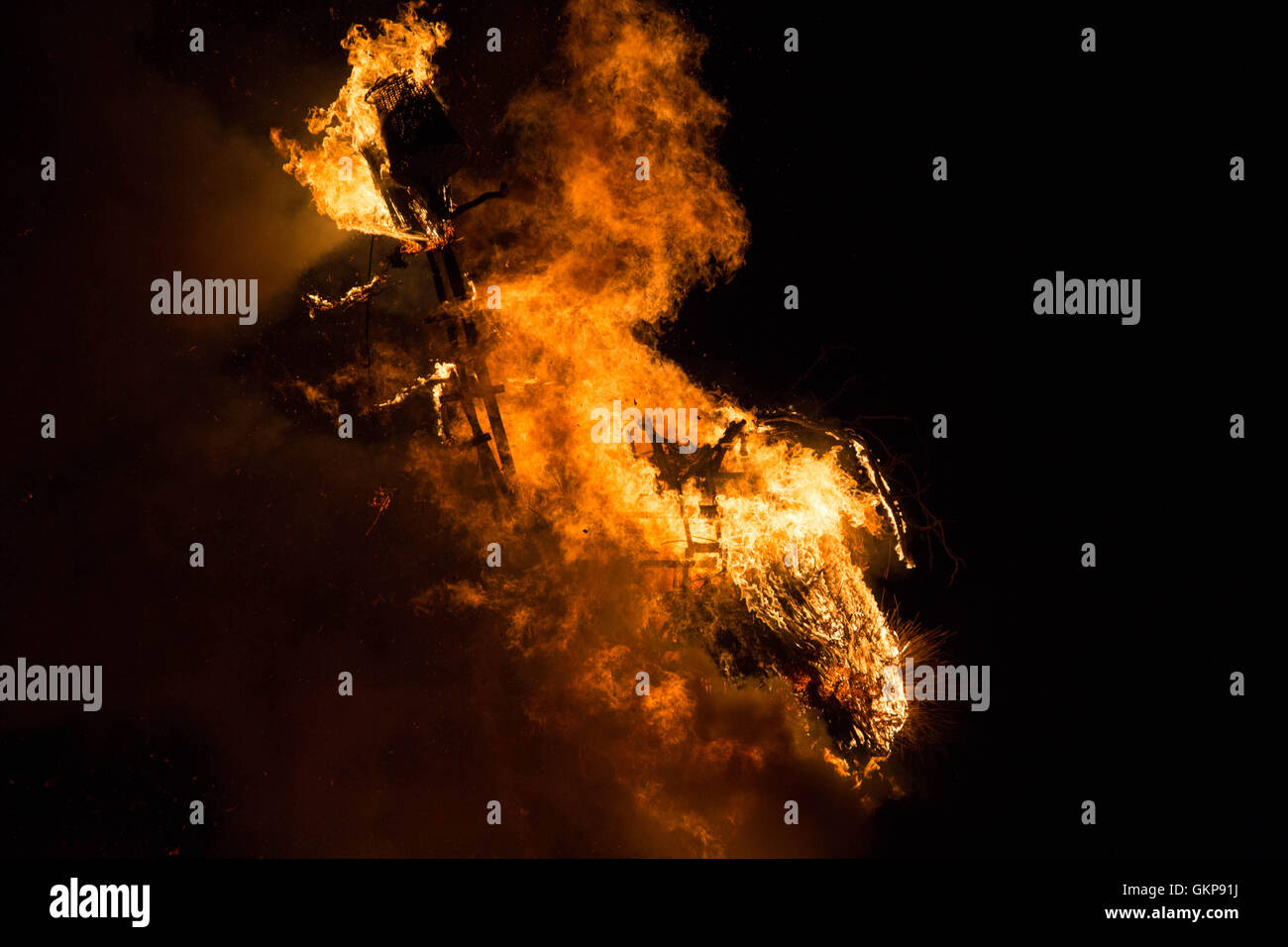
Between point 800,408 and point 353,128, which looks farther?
point 800,408

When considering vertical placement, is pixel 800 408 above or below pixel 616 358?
below

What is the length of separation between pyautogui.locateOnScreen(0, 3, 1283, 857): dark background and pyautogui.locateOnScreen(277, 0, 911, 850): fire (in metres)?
0.34

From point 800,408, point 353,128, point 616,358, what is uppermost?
point 353,128

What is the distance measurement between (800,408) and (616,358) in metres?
1.94

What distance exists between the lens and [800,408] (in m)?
6.75

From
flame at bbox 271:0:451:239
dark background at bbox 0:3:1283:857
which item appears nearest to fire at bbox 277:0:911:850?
flame at bbox 271:0:451:239

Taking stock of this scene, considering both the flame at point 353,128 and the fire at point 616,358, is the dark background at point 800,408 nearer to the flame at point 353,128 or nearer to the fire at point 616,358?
the flame at point 353,128

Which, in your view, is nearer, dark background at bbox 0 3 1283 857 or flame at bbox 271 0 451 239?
flame at bbox 271 0 451 239

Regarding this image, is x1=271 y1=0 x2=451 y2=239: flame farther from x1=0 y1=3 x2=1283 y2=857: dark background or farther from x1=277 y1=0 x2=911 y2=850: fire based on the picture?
x1=0 y1=3 x2=1283 y2=857: dark background

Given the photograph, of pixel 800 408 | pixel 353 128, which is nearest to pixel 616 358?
pixel 800 408

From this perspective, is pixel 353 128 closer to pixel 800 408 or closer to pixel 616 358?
pixel 616 358

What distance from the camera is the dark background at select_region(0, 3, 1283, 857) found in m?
6.54

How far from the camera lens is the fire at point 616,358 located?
6.45 metres
